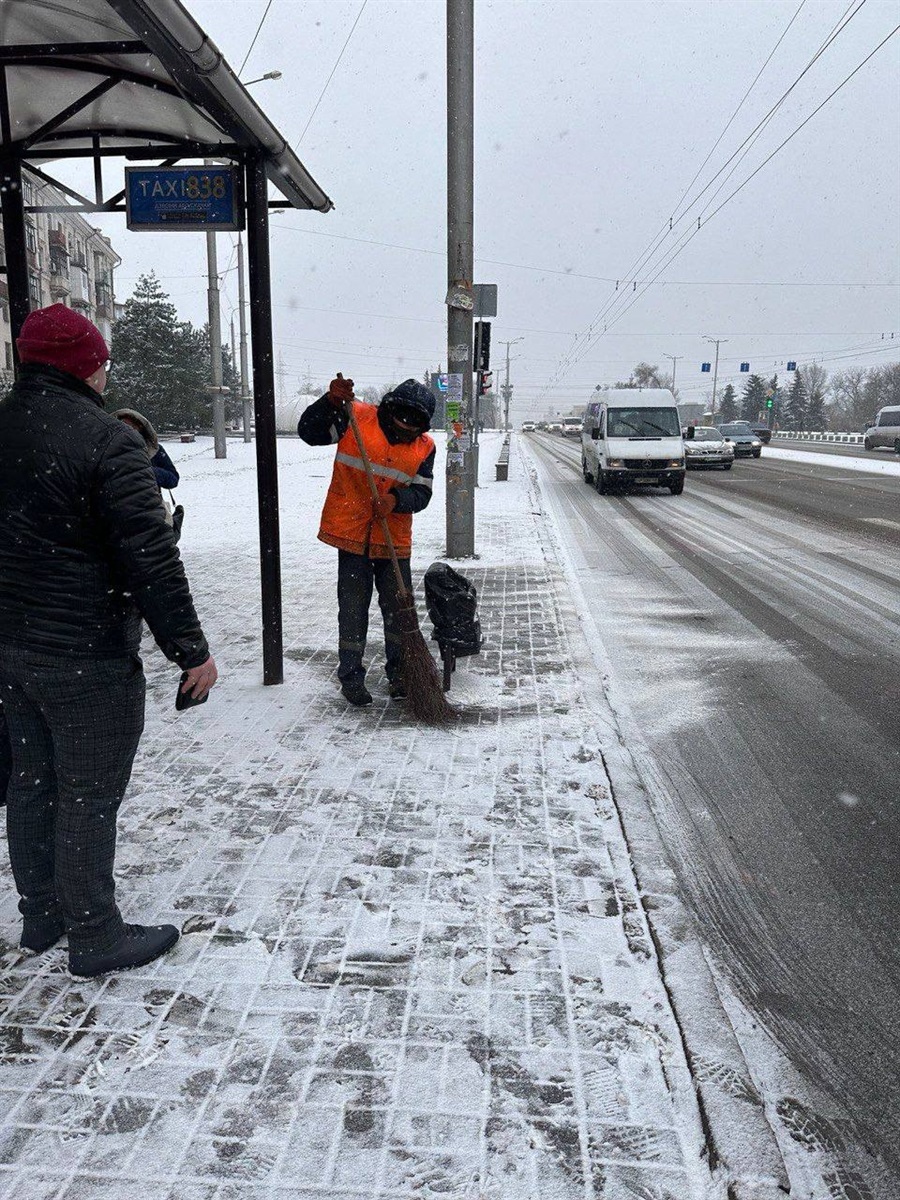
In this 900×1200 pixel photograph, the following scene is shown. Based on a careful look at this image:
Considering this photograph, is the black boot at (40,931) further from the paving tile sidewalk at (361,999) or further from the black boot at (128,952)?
the black boot at (128,952)

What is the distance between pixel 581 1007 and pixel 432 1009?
1.41ft

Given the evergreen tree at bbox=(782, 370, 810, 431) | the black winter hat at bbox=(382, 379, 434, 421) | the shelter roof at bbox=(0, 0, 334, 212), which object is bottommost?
the black winter hat at bbox=(382, 379, 434, 421)

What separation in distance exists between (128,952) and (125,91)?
492cm

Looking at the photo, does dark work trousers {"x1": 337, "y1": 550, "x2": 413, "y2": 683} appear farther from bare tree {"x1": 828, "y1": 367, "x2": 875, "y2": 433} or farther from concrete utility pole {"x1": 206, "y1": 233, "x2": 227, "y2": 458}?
bare tree {"x1": 828, "y1": 367, "x2": 875, "y2": 433}

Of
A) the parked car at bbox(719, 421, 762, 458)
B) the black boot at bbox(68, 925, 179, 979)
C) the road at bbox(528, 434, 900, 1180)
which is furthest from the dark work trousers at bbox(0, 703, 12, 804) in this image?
the parked car at bbox(719, 421, 762, 458)

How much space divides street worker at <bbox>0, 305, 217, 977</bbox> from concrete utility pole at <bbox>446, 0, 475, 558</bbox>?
7310 mm

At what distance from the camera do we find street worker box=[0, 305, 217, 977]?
2369 mm

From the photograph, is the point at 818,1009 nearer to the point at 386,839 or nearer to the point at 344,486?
the point at 386,839

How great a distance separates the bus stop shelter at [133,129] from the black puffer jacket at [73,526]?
2.17 metres

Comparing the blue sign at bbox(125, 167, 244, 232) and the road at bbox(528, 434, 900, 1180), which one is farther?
the blue sign at bbox(125, 167, 244, 232)

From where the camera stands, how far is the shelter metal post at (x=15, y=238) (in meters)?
5.67

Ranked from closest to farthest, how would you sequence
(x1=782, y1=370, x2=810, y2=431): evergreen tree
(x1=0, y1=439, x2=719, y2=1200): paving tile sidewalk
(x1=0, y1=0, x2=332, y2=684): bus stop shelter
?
(x1=0, y1=439, x2=719, y2=1200): paving tile sidewalk, (x1=0, y1=0, x2=332, y2=684): bus stop shelter, (x1=782, y1=370, x2=810, y2=431): evergreen tree

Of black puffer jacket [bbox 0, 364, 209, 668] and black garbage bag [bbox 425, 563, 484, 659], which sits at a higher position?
black puffer jacket [bbox 0, 364, 209, 668]

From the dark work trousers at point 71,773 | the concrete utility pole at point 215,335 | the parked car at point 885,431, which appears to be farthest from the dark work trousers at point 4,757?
the parked car at point 885,431
